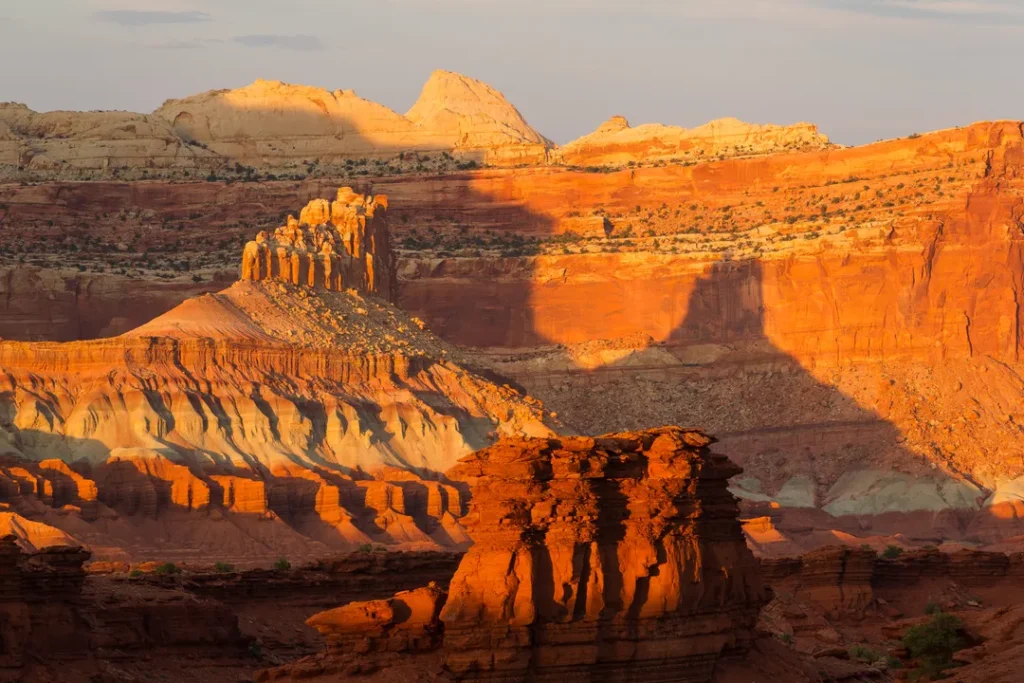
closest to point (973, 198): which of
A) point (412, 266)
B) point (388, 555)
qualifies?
point (412, 266)

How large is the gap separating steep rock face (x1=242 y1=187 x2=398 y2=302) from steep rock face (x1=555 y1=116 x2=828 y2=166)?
133ft

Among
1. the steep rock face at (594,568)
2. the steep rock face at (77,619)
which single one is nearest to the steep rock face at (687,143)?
the steep rock face at (77,619)

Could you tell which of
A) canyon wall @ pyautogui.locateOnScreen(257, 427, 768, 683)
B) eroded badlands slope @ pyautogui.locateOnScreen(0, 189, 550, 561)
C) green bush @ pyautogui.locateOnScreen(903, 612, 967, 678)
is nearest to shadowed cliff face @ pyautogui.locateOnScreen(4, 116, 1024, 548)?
eroded badlands slope @ pyautogui.locateOnScreen(0, 189, 550, 561)

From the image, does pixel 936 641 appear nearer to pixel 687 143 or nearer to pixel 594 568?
pixel 594 568

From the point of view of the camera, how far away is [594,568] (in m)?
46.5

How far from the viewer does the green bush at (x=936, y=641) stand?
4869 cm

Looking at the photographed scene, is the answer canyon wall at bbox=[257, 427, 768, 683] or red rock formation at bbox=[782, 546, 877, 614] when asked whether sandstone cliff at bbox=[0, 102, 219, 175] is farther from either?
canyon wall at bbox=[257, 427, 768, 683]

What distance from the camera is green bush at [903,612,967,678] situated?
48688 mm

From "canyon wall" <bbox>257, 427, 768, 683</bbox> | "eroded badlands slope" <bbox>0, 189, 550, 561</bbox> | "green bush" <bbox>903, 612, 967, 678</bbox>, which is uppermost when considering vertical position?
"canyon wall" <bbox>257, 427, 768, 683</bbox>

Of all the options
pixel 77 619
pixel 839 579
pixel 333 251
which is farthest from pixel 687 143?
pixel 77 619

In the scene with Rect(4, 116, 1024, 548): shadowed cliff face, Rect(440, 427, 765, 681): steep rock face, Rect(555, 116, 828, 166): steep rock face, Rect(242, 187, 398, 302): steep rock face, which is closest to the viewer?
Rect(440, 427, 765, 681): steep rock face

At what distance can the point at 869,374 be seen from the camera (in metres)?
148

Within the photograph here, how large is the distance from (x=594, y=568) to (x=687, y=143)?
139 metres

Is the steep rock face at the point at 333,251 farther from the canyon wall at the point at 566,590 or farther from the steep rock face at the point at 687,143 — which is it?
the canyon wall at the point at 566,590
